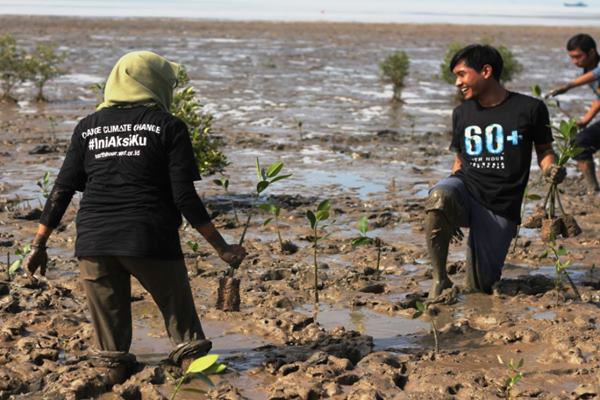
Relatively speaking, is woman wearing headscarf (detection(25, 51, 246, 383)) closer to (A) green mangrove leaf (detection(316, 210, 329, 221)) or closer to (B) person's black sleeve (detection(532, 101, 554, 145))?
(A) green mangrove leaf (detection(316, 210, 329, 221))

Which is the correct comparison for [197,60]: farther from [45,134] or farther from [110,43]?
[45,134]

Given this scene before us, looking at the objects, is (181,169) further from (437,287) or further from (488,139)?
(488,139)

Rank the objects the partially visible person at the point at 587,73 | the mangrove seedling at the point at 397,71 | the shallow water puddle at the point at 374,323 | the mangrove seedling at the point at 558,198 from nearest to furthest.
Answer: the shallow water puddle at the point at 374,323
the mangrove seedling at the point at 558,198
the partially visible person at the point at 587,73
the mangrove seedling at the point at 397,71

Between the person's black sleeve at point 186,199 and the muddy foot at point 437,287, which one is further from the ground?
the person's black sleeve at point 186,199

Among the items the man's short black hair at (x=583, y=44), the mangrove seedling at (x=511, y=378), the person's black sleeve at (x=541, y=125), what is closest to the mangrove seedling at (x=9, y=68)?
the man's short black hair at (x=583, y=44)

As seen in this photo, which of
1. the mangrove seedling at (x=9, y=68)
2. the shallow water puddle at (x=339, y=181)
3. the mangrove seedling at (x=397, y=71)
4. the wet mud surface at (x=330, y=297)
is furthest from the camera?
the mangrove seedling at (x=397, y=71)

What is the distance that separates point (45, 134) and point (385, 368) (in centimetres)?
886

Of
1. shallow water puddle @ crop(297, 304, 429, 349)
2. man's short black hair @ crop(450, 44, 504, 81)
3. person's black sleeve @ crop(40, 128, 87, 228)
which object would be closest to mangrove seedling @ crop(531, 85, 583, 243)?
→ man's short black hair @ crop(450, 44, 504, 81)

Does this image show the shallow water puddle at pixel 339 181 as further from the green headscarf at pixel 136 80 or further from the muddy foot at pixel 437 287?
the green headscarf at pixel 136 80

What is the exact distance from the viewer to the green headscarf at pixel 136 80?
14.9ft

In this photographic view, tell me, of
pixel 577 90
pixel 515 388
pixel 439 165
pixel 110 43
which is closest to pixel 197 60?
→ pixel 110 43

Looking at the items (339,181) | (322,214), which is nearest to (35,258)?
(322,214)

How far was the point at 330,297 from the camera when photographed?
6.13m

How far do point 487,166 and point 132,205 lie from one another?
2.43 m
